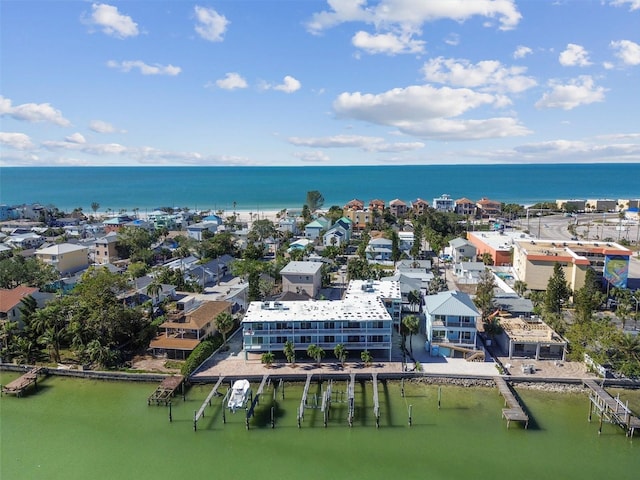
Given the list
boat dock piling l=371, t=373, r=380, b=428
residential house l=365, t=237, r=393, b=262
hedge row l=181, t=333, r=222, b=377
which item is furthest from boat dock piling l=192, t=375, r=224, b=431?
residential house l=365, t=237, r=393, b=262

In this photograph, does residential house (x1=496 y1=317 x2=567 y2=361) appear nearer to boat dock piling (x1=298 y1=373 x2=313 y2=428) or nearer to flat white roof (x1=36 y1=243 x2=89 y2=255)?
boat dock piling (x1=298 y1=373 x2=313 y2=428)

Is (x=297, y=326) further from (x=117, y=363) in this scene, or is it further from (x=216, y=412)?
(x=117, y=363)

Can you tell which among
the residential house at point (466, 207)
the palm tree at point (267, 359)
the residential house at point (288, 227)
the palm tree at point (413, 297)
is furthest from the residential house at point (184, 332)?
the residential house at point (466, 207)

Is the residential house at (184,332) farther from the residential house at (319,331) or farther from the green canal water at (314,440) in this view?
the residential house at (319,331)

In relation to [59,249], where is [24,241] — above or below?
below

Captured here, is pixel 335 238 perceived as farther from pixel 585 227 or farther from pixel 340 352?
pixel 585 227

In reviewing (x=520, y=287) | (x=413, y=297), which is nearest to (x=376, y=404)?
(x=413, y=297)

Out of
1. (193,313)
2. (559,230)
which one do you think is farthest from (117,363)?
(559,230)

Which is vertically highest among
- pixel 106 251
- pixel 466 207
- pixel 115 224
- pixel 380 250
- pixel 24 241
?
pixel 466 207
